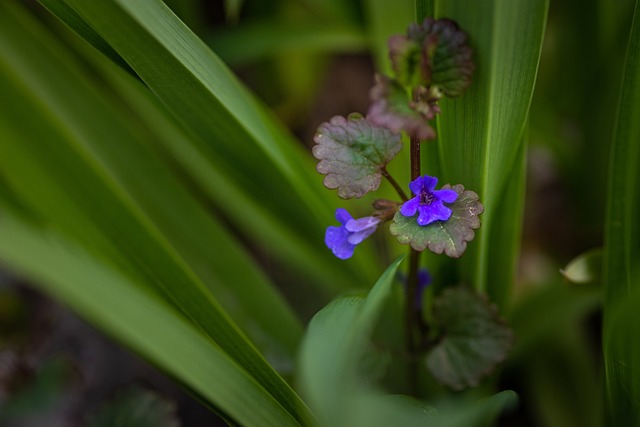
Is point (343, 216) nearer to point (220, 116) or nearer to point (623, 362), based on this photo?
point (220, 116)

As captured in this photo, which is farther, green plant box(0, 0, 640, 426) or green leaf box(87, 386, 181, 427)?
green leaf box(87, 386, 181, 427)

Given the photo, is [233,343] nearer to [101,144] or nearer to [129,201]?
[129,201]

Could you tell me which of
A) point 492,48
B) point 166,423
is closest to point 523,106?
point 492,48

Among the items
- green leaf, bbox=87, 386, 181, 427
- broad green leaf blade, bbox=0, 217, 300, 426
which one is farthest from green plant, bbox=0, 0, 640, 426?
green leaf, bbox=87, 386, 181, 427

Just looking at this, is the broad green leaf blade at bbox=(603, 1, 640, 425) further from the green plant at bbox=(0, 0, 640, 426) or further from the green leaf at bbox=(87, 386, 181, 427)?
the green leaf at bbox=(87, 386, 181, 427)

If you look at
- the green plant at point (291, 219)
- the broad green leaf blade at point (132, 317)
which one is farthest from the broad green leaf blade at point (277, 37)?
the broad green leaf blade at point (132, 317)

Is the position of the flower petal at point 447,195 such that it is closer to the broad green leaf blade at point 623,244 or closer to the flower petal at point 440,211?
the flower petal at point 440,211

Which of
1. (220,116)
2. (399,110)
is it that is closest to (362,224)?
(399,110)
